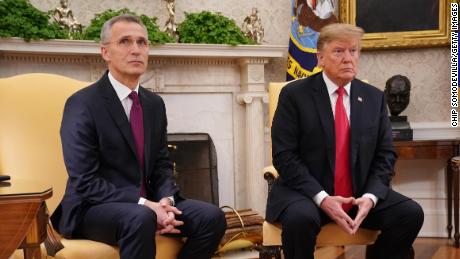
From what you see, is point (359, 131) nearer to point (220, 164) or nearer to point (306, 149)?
point (306, 149)

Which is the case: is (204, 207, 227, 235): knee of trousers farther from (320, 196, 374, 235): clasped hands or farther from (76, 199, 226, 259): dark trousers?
(320, 196, 374, 235): clasped hands

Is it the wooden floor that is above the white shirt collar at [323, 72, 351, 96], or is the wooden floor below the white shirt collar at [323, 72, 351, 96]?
below

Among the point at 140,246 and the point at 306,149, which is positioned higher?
the point at 306,149

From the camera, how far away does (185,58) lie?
14.9 feet

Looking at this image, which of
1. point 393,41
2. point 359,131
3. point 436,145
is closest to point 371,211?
point 359,131

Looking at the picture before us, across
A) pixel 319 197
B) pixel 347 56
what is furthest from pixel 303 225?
pixel 347 56

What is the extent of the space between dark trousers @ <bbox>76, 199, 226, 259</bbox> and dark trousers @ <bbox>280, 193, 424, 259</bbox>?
12.2 inches

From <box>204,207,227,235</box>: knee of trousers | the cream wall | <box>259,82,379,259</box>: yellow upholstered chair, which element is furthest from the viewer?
the cream wall

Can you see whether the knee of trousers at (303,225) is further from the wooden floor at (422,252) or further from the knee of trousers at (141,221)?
the wooden floor at (422,252)

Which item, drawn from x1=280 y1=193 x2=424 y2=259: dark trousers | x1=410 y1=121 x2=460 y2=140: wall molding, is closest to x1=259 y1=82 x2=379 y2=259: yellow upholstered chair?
x1=280 y1=193 x2=424 y2=259: dark trousers

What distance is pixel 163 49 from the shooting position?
13.9ft

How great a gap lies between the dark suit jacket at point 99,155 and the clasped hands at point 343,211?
2.31 feet

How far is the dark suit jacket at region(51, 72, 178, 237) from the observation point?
87.7 inches

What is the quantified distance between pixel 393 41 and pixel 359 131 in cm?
243
